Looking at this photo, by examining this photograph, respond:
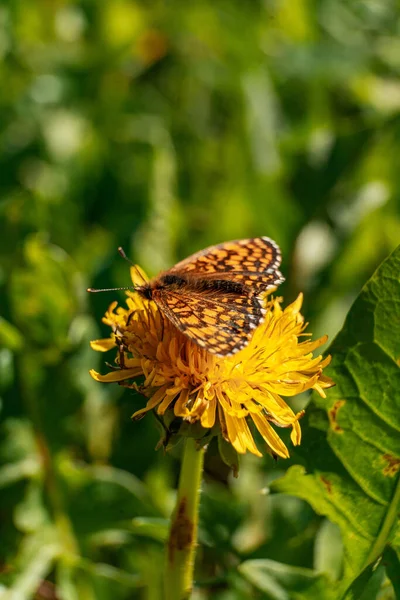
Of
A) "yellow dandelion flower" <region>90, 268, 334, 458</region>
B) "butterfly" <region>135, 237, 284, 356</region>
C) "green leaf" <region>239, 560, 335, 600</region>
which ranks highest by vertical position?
"butterfly" <region>135, 237, 284, 356</region>

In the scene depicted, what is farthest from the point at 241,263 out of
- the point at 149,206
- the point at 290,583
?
the point at 149,206

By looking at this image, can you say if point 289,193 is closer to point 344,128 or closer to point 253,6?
point 344,128

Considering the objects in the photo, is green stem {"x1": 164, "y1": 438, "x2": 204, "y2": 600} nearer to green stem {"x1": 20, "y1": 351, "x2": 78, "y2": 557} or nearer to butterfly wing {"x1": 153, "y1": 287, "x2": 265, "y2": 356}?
Answer: butterfly wing {"x1": 153, "y1": 287, "x2": 265, "y2": 356}

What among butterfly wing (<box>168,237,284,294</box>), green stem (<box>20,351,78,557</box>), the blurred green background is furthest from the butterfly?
green stem (<box>20,351,78,557</box>)

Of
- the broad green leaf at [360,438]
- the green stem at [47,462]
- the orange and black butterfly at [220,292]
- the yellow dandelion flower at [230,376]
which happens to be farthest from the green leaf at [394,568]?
the green stem at [47,462]

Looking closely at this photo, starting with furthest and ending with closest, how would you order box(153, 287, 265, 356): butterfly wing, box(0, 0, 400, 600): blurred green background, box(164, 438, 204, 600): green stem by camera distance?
box(0, 0, 400, 600): blurred green background < box(164, 438, 204, 600): green stem < box(153, 287, 265, 356): butterfly wing

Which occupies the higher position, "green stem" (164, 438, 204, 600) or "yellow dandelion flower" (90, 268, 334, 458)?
"yellow dandelion flower" (90, 268, 334, 458)

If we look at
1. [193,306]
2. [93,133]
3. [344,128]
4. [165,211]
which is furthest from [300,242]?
[193,306]
